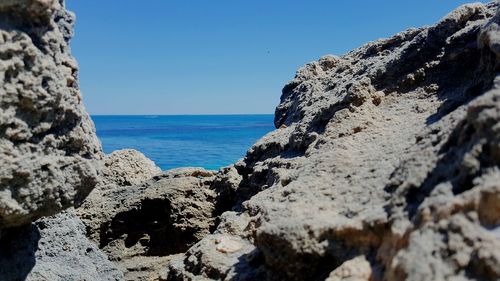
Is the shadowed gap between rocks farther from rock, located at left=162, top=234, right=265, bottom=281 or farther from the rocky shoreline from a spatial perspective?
rock, located at left=162, top=234, right=265, bottom=281

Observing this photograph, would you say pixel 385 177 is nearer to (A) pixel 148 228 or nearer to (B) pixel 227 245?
(B) pixel 227 245

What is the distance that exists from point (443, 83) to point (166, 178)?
2.52 metres

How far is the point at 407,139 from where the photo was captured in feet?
8.25

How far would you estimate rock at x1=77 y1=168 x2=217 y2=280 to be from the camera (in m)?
4.33

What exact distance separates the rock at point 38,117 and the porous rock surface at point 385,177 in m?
0.82

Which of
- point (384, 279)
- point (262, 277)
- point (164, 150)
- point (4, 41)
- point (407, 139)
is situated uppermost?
point (4, 41)

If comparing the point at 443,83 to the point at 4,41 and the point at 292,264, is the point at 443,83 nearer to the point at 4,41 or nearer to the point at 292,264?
the point at 292,264

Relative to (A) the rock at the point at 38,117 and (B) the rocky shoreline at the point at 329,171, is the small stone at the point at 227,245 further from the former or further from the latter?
(A) the rock at the point at 38,117

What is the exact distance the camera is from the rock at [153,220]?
4328mm

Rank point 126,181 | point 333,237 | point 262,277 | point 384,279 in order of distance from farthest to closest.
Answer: point 126,181, point 262,277, point 333,237, point 384,279

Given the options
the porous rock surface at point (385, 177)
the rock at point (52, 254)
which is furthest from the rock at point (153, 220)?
the rock at point (52, 254)

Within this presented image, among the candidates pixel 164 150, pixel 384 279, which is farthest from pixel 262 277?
pixel 164 150

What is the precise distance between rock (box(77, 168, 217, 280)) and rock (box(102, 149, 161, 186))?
0.90 meters

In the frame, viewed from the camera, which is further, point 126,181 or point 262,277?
point 126,181
